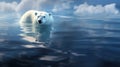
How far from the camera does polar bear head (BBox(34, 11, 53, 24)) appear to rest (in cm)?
248

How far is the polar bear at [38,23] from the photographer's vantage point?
2.50 meters

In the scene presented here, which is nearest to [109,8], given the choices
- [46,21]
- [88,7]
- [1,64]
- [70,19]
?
[88,7]

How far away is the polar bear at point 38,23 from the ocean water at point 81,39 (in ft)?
0.13

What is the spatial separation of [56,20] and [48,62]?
1.23 feet

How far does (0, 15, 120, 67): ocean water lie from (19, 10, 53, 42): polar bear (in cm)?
4

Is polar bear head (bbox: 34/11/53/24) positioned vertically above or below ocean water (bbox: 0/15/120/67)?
above

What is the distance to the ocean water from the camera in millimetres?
2551

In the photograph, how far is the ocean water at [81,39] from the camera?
100 inches

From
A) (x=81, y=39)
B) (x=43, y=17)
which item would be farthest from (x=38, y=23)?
(x=81, y=39)

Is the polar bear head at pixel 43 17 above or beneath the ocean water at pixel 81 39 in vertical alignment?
above

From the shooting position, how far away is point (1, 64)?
2.58 m

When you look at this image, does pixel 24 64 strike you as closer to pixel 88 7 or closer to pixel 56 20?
pixel 56 20

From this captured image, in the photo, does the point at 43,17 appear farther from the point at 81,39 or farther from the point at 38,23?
the point at 81,39

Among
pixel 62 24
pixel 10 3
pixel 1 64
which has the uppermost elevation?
pixel 10 3
